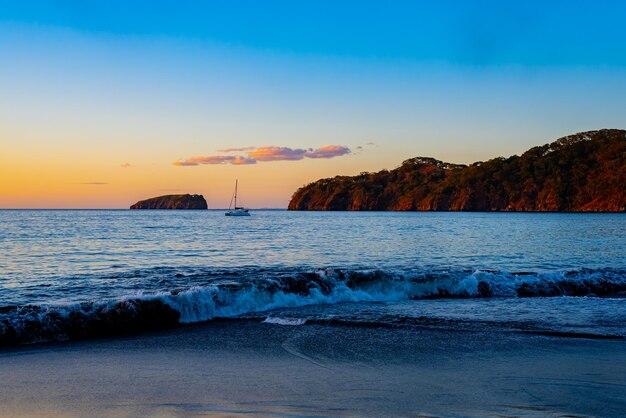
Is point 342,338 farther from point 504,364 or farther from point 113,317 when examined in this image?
point 113,317

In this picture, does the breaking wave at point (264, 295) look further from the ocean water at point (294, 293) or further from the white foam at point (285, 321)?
the white foam at point (285, 321)

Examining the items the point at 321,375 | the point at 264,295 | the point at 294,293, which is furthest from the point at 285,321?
the point at 321,375

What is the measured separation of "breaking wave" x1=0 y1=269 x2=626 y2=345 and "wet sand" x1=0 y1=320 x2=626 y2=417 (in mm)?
1088

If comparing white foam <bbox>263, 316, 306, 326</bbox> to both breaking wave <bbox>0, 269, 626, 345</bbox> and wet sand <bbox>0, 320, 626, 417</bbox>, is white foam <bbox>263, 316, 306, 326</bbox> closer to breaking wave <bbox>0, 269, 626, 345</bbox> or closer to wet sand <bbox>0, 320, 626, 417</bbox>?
wet sand <bbox>0, 320, 626, 417</bbox>

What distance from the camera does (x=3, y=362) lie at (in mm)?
9070

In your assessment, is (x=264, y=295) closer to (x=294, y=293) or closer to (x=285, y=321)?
(x=294, y=293)

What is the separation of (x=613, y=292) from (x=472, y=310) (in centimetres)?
757

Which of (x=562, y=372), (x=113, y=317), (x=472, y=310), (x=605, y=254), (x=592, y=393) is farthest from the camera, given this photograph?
(x=605, y=254)

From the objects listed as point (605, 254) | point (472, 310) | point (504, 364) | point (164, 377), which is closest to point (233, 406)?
point (164, 377)

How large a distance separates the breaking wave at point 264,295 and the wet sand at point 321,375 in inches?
42.8

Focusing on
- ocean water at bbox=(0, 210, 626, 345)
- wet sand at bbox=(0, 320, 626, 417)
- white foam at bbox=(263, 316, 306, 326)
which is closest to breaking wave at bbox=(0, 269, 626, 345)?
ocean water at bbox=(0, 210, 626, 345)

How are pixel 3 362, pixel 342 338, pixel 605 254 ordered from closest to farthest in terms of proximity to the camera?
pixel 3 362 → pixel 342 338 → pixel 605 254

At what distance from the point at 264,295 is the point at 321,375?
783 centimetres

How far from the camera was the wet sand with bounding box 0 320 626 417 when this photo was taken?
648cm
